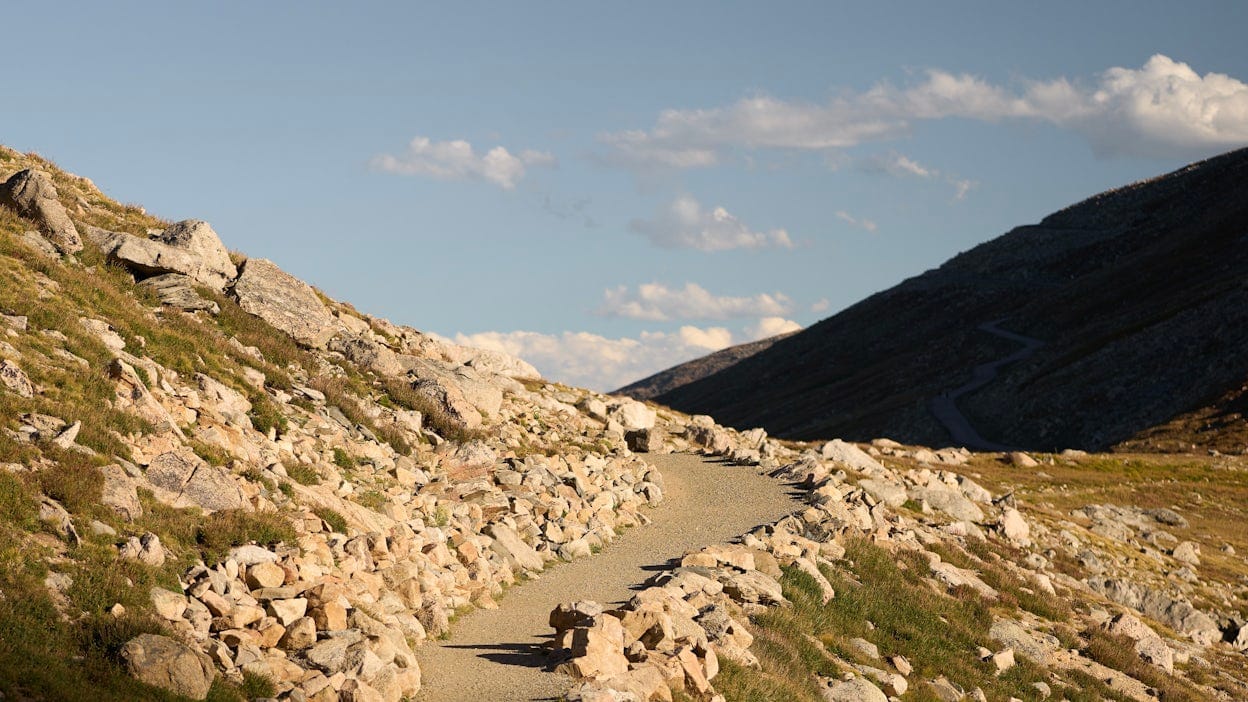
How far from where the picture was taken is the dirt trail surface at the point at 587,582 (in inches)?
632

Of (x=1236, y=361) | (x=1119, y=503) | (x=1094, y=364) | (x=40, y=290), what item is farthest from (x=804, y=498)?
(x=1094, y=364)

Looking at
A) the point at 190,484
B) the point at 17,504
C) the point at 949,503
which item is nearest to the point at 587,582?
the point at 190,484

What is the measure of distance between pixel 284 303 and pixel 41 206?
8.67 meters

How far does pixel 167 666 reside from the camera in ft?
43.8

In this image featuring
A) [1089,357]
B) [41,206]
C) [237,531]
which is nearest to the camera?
[237,531]

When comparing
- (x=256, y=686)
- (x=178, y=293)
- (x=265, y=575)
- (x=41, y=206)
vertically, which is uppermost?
(x=41, y=206)

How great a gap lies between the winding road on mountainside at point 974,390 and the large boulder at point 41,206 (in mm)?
95997

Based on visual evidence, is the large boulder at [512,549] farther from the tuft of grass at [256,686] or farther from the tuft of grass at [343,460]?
the tuft of grass at [256,686]

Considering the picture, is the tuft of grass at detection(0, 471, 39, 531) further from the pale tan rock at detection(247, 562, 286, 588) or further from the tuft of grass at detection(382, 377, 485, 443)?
the tuft of grass at detection(382, 377, 485, 443)

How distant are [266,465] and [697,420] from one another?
34.5 m

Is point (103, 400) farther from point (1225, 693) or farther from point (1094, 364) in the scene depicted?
point (1094, 364)

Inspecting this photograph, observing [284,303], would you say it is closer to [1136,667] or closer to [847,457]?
[847,457]

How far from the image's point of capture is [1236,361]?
101m

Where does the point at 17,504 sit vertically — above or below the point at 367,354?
below
